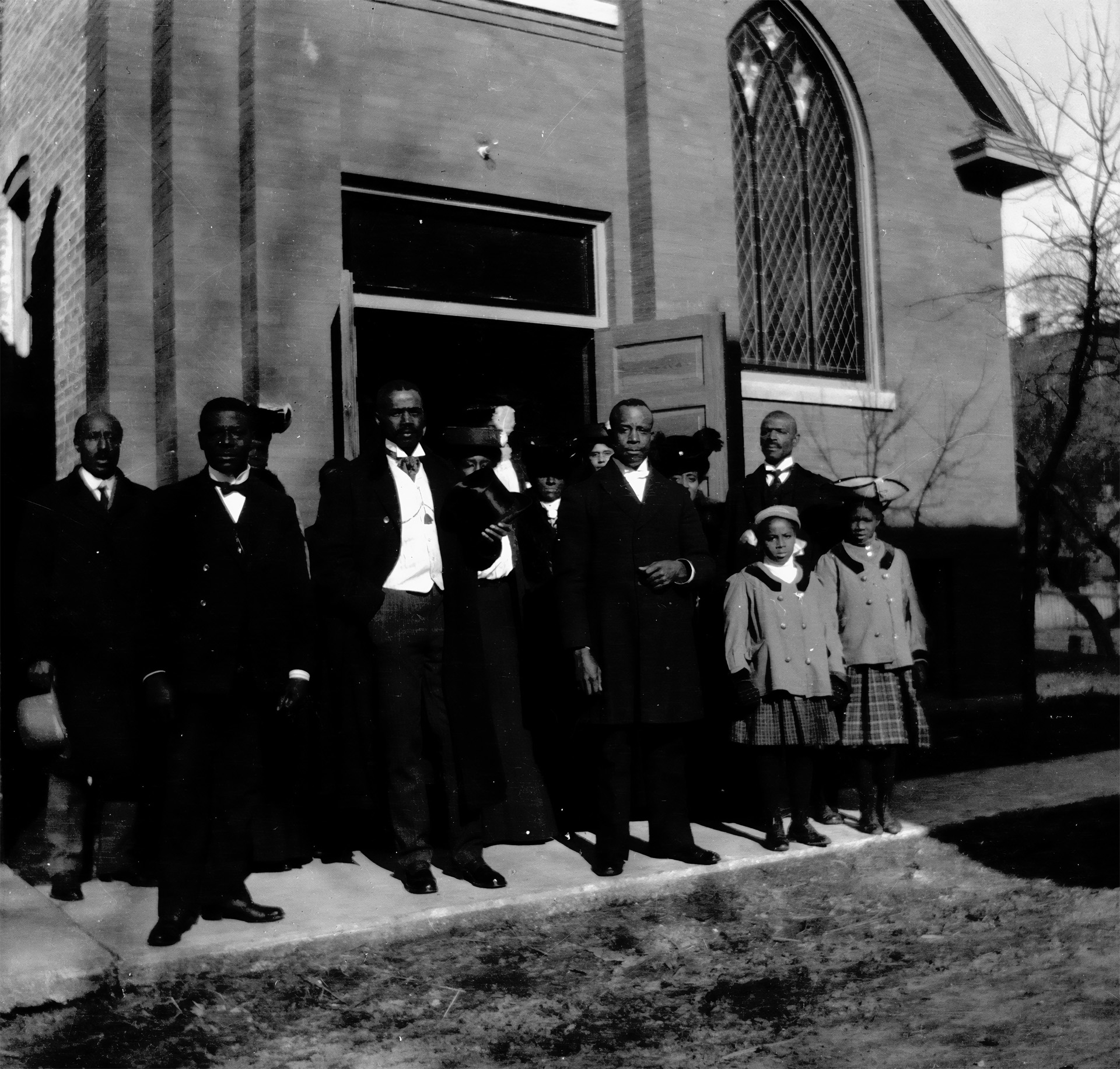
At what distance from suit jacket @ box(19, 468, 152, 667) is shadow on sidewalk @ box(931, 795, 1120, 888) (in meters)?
4.33

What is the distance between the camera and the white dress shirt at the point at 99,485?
5.31m

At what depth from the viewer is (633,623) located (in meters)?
→ 5.69

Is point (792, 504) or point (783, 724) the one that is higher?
point (792, 504)

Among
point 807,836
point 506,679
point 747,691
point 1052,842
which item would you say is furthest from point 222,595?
point 1052,842

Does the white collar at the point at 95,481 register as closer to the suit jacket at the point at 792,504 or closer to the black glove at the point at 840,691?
the suit jacket at the point at 792,504

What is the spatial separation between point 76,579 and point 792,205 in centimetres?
756

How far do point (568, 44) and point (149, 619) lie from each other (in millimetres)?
6152

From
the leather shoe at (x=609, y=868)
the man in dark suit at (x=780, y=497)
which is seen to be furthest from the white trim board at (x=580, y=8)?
the leather shoe at (x=609, y=868)

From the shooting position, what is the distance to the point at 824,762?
6.81 metres

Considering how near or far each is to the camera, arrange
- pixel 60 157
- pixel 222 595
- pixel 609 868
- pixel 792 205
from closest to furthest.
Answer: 1. pixel 222 595
2. pixel 609 868
3. pixel 60 157
4. pixel 792 205

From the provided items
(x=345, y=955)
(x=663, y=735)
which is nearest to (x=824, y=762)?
(x=663, y=735)

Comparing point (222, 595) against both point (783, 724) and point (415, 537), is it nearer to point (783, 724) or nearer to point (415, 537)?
point (415, 537)

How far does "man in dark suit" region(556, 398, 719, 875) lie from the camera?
5.60 m

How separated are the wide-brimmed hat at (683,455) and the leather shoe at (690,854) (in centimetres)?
256
